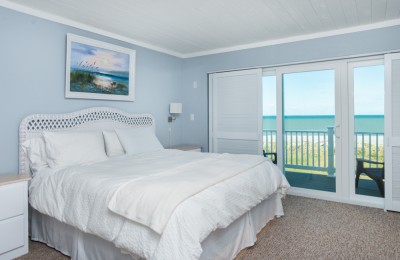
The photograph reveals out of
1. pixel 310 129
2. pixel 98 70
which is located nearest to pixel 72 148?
pixel 98 70

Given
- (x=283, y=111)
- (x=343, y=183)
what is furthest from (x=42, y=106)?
(x=343, y=183)

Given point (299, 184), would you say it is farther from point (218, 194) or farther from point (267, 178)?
point (218, 194)

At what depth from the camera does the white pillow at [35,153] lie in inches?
110

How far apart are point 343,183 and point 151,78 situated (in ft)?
11.1

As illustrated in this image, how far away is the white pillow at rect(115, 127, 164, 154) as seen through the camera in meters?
3.47

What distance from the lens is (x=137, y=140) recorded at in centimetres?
360

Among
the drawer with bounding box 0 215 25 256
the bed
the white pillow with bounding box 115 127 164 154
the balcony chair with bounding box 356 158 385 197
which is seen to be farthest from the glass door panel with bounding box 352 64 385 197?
the drawer with bounding box 0 215 25 256

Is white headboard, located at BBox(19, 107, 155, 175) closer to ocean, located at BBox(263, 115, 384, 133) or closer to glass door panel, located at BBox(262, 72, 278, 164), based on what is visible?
glass door panel, located at BBox(262, 72, 278, 164)

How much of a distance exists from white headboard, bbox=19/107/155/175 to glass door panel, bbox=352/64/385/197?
3164mm

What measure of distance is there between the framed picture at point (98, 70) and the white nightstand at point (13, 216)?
127 centimetres

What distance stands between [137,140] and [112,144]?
34cm

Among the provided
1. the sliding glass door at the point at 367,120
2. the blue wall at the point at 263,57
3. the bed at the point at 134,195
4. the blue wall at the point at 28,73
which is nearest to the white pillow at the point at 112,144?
the bed at the point at 134,195

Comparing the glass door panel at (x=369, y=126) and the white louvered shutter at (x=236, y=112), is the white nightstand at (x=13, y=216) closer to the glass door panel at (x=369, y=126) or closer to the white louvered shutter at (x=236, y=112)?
the white louvered shutter at (x=236, y=112)

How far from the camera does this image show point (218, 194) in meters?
1.98
